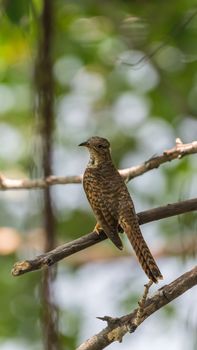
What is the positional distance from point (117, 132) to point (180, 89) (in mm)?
1331

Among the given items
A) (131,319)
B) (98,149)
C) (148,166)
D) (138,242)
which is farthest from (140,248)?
(98,149)

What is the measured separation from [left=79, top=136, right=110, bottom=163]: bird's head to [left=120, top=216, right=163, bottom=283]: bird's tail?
84 cm

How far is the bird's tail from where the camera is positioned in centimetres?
330

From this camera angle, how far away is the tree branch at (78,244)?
8.62 ft

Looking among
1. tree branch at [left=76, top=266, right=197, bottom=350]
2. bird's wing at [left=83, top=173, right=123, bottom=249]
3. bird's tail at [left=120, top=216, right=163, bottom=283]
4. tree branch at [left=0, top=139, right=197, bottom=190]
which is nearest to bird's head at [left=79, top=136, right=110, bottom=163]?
bird's wing at [left=83, top=173, right=123, bottom=249]

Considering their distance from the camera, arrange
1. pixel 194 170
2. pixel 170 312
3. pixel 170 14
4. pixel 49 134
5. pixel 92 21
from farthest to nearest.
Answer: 1. pixel 170 312
2. pixel 194 170
3. pixel 92 21
4. pixel 170 14
5. pixel 49 134

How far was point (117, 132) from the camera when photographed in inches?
308

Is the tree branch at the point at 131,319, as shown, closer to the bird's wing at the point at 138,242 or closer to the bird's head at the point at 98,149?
the bird's wing at the point at 138,242

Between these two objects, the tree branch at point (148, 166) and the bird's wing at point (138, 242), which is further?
the tree branch at point (148, 166)

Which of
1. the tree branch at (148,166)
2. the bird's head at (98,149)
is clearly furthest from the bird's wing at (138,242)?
the bird's head at (98,149)

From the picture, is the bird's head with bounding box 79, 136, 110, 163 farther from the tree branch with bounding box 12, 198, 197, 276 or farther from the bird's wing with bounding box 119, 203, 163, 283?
the tree branch with bounding box 12, 198, 197, 276

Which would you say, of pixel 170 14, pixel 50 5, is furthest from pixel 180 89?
pixel 50 5

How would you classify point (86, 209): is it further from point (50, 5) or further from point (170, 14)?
point (50, 5)

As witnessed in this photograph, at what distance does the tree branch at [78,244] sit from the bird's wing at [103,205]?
1.29 feet
